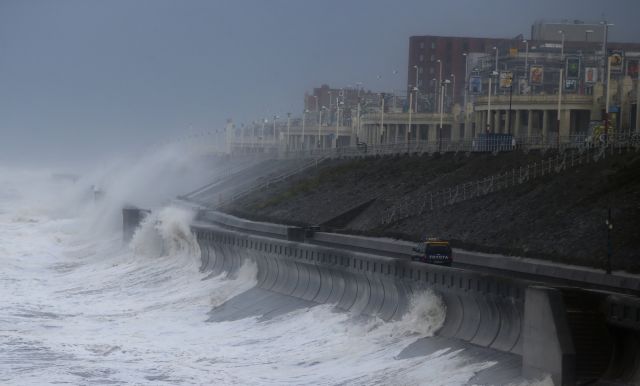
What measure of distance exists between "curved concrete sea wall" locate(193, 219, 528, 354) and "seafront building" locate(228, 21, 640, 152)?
15.4m

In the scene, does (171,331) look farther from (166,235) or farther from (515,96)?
(515,96)

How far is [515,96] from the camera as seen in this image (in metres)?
79.1

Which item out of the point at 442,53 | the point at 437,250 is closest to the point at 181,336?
the point at 437,250

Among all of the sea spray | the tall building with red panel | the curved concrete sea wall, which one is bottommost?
the sea spray

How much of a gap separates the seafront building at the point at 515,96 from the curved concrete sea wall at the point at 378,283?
15.4 m

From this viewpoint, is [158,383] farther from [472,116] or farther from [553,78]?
[553,78]

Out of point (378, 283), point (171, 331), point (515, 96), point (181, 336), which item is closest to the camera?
point (378, 283)

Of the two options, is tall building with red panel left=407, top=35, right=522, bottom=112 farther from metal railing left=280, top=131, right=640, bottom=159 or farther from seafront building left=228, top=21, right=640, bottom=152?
metal railing left=280, top=131, right=640, bottom=159

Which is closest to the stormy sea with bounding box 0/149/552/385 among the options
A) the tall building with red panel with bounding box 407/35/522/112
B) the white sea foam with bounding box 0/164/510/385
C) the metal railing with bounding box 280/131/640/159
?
the white sea foam with bounding box 0/164/510/385

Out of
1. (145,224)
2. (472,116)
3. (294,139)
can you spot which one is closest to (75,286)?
(145,224)

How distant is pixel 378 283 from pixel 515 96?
153 feet

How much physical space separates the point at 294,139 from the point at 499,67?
52.5m

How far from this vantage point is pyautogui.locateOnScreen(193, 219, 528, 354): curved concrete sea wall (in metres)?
26.7

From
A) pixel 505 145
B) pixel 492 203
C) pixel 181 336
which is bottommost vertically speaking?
pixel 181 336
